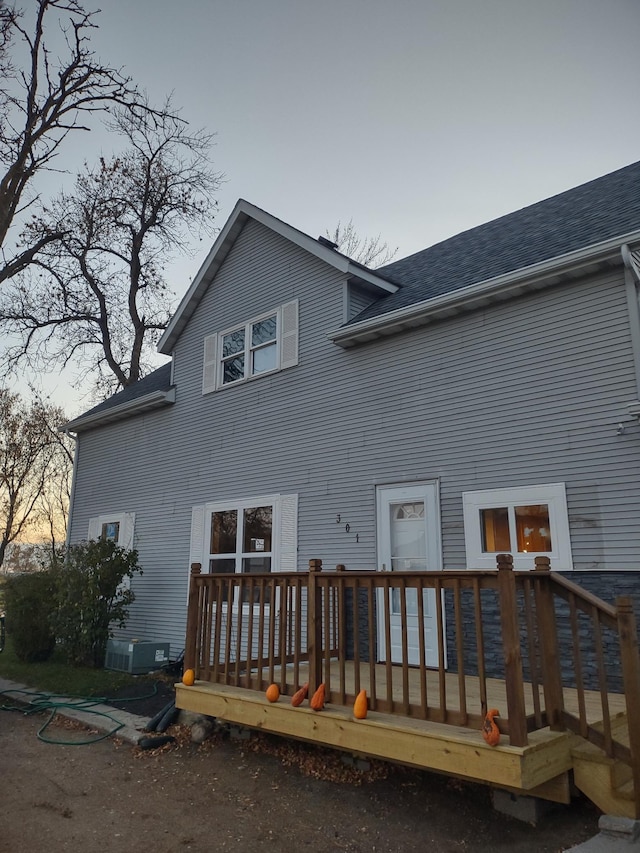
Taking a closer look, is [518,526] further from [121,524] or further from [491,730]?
[121,524]

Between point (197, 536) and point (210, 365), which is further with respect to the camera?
point (210, 365)

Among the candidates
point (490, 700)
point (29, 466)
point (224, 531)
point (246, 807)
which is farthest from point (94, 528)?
point (29, 466)

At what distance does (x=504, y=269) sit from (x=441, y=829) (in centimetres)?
543

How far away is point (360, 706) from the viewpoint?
4.20 metres

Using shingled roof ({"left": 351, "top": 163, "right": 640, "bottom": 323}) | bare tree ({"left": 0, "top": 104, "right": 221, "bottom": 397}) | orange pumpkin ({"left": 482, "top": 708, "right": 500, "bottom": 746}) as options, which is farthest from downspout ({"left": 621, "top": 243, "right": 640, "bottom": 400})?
bare tree ({"left": 0, "top": 104, "right": 221, "bottom": 397})

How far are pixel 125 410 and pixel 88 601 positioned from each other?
396 centimetres

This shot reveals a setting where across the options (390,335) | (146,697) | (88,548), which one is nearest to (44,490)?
(88,548)

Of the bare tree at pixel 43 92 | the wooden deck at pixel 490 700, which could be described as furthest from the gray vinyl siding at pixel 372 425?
the bare tree at pixel 43 92

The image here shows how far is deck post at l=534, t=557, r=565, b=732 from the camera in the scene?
376cm

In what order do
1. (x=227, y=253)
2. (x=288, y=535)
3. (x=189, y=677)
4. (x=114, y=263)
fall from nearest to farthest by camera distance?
(x=189, y=677) → (x=288, y=535) → (x=227, y=253) → (x=114, y=263)

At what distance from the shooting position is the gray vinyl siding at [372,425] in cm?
591

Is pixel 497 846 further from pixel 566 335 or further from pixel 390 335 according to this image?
pixel 390 335

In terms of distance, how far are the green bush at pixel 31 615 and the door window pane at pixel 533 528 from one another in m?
7.76

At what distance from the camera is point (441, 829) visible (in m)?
3.85
